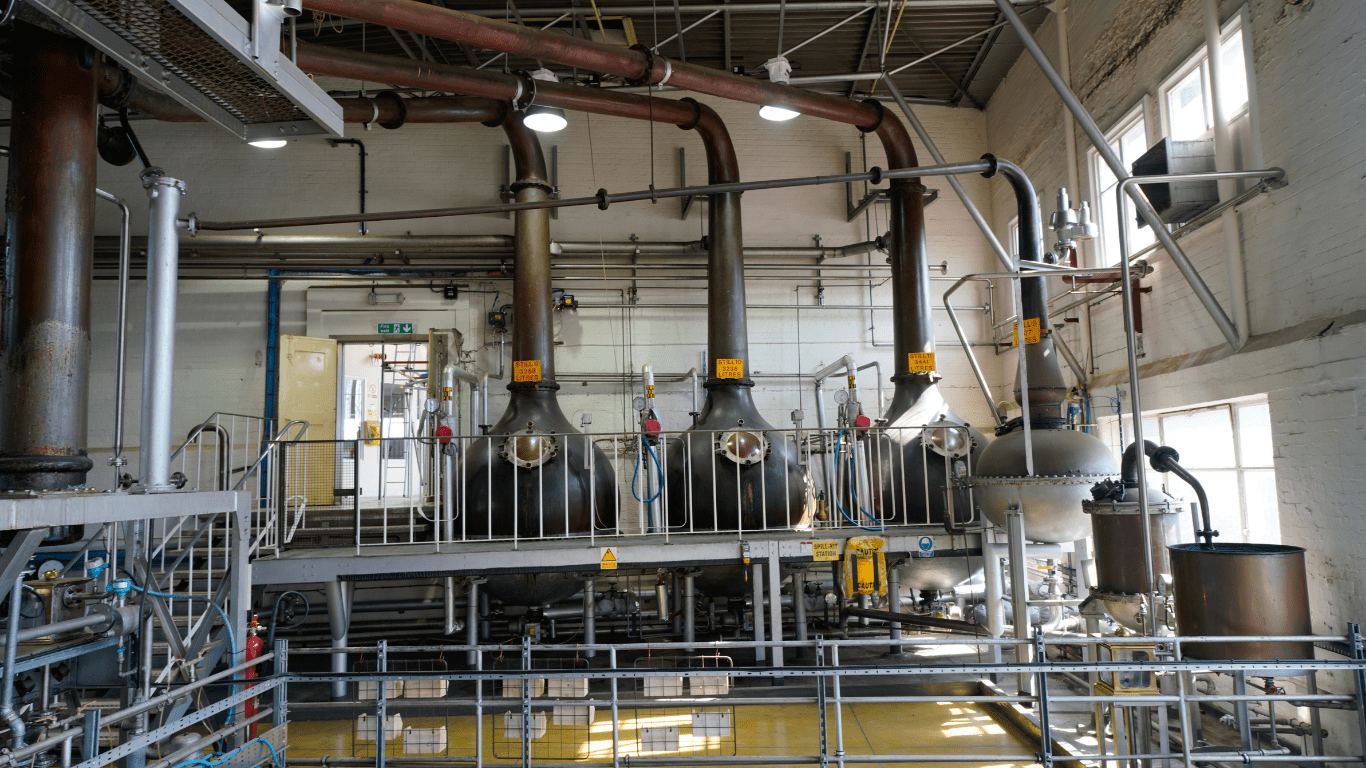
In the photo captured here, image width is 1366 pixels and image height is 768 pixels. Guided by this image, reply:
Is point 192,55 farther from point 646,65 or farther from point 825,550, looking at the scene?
point 825,550

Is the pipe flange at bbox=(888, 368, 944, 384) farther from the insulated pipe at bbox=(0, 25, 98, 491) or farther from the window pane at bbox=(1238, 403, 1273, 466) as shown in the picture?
the insulated pipe at bbox=(0, 25, 98, 491)

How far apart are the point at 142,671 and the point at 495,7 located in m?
7.31

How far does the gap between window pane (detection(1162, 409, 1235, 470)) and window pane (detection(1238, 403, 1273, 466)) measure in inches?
6.0

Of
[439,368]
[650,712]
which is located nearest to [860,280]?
[439,368]

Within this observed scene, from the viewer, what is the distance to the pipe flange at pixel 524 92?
7352 millimetres

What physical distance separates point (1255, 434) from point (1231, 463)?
43 centimetres

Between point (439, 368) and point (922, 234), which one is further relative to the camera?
point (439, 368)

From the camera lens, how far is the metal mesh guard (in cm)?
275

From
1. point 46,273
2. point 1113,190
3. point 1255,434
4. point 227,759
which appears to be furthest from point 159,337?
point 1113,190

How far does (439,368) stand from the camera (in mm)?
8953

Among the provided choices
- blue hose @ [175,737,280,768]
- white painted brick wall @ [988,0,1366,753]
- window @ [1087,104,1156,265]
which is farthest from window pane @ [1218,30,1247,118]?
blue hose @ [175,737,280,768]

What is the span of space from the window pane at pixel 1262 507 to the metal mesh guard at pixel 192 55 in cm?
667

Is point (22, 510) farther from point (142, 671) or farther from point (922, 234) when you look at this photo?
point (922, 234)

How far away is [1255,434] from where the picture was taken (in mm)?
5895
